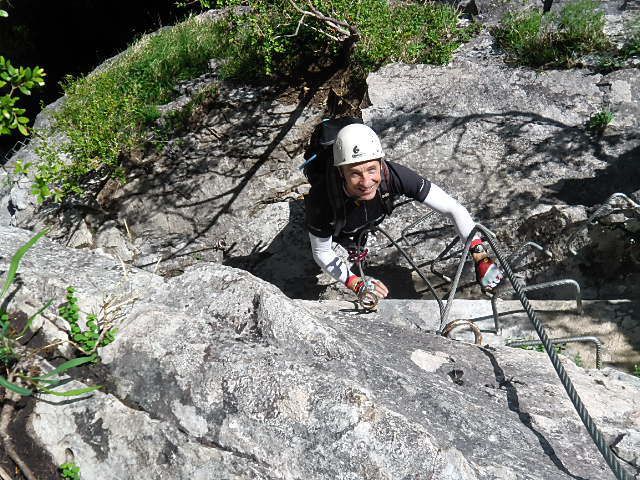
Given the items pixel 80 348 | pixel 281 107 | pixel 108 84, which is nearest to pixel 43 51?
pixel 108 84

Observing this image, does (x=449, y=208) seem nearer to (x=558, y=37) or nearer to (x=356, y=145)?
(x=356, y=145)

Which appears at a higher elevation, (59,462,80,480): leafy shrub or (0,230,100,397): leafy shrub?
(0,230,100,397): leafy shrub

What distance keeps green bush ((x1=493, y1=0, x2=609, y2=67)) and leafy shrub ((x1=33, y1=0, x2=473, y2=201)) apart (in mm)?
701

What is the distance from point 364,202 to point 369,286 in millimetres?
589

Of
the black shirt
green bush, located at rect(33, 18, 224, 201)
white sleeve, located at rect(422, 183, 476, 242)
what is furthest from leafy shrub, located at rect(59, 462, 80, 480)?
green bush, located at rect(33, 18, 224, 201)

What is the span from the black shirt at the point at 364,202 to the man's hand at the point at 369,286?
0.39m

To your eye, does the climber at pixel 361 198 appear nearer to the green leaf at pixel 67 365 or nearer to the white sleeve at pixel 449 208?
the white sleeve at pixel 449 208

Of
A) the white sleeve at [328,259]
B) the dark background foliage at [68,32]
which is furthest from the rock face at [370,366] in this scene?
the dark background foliage at [68,32]

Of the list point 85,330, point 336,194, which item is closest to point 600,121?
point 336,194

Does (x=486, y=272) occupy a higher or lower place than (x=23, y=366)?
lower

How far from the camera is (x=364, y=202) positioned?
3648 millimetres

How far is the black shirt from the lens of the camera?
3.63m

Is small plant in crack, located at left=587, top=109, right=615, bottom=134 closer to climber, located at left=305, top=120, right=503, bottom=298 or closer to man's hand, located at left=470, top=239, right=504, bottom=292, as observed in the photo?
climber, located at left=305, top=120, right=503, bottom=298

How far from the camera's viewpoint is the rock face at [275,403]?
1.67m
